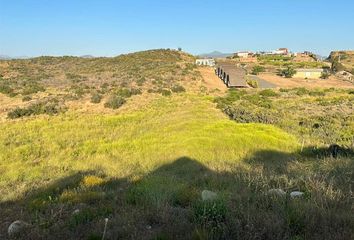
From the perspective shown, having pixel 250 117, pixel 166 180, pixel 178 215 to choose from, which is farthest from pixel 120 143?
pixel 178 215

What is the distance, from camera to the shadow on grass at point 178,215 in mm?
5129

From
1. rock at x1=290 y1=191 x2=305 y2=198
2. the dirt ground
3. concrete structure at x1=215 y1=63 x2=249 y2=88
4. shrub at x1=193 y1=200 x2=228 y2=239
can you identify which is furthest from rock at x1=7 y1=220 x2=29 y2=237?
the dirt ground

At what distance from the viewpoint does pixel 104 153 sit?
48.7ft

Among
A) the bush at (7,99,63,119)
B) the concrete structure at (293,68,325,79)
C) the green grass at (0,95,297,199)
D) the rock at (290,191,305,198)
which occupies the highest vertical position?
the rock at (290,191,305,198)

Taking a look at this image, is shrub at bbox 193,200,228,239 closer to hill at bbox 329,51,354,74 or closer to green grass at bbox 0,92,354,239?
green grass at bbox 0,92,354,239

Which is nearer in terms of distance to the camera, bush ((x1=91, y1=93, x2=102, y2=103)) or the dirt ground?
bush ((x1=91, y1=93, x2=102, y2=103))

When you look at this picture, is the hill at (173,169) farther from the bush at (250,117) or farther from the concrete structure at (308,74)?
the concrete structure at (308,74)

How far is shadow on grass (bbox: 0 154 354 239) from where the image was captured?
16.8 feet

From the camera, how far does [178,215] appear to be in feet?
19.5

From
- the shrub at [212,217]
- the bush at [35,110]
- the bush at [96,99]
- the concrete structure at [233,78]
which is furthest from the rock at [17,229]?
the concrete structure at [233,78]

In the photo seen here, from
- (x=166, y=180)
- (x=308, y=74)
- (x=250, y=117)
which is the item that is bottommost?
(x=308, y=74)

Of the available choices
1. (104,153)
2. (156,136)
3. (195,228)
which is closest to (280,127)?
(156,136)

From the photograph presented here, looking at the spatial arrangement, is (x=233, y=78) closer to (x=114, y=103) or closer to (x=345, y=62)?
(x=114, y=103)

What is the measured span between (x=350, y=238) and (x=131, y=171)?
779 cm
